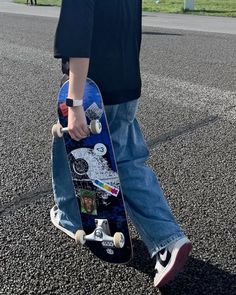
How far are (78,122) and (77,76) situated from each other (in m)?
0.21

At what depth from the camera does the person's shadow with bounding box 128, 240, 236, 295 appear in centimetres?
250

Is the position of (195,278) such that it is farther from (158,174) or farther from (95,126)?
(158,174)

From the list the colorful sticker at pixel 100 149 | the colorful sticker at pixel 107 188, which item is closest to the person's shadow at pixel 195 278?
the colorful sticker at pixel 107 188

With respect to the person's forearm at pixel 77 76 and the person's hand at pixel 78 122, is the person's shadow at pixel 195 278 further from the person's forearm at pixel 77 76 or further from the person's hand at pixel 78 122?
Answer: the person's forearm at pixel 77 76

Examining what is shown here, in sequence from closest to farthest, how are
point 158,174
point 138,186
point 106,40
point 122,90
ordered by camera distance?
point 106,40
point 122,90
point 138,186
point 158,174

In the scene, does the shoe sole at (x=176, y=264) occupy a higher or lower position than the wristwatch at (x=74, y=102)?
lower

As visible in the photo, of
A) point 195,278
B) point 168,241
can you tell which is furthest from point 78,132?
point 195,278

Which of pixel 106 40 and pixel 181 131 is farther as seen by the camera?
pixel 181 131

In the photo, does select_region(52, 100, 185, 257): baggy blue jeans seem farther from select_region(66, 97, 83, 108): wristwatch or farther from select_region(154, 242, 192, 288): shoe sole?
select_region(66, 97, 83, 108): wristwatch

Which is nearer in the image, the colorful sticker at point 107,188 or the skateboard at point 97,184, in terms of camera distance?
the skateboard at point 97,184

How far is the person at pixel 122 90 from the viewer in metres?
2.21

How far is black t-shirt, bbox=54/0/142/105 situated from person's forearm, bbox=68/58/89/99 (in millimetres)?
34

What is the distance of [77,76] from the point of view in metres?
2.25

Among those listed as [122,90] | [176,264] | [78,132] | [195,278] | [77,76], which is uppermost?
[77,76]
